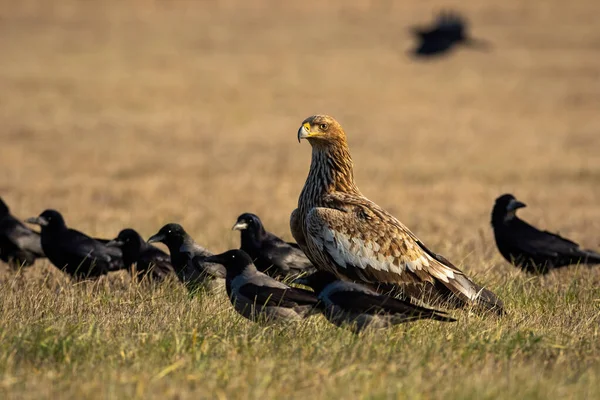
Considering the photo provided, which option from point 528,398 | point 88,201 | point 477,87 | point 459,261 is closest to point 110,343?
point 528,398

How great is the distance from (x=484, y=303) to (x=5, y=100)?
26838mm

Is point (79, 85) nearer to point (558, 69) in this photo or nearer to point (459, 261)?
point (558, 69)

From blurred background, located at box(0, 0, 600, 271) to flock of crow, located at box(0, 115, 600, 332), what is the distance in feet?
5.44

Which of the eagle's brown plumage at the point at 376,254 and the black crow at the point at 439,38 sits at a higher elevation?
the black crow at the point at 439,38

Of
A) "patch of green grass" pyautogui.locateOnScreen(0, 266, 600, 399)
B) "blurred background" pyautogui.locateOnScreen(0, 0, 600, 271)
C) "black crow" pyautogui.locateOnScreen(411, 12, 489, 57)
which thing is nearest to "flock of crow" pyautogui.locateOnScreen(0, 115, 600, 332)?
"patch of green grass" pyautogui.locateOnScreen(0, 266, 600, 399)

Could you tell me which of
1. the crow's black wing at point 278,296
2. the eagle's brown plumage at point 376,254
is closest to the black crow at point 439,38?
the eagle's brown plumage at point 376,254

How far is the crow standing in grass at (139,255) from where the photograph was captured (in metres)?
8.91

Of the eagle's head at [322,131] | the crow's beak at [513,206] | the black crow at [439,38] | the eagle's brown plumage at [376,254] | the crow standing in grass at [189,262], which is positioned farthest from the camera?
the black crow at [439,38]

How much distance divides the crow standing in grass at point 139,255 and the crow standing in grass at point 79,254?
14 centimetres

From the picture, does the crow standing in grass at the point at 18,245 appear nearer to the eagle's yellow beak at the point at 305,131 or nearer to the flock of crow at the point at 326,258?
the flock of crow at the point at 326,258

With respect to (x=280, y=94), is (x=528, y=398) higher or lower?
lower

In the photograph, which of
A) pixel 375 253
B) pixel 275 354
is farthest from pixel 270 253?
pixel 275 354

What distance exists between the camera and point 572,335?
19.6 feet

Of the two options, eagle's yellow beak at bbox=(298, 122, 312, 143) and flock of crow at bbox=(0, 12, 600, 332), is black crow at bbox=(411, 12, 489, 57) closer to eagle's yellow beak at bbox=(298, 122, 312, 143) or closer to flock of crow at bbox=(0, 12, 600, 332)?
flock of crow at bbox=(0, 12, 600, 332)
